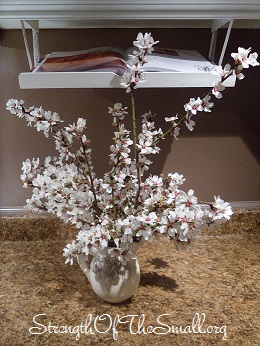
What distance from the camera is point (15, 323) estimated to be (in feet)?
3.21

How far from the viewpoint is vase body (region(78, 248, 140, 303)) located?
1008 mm

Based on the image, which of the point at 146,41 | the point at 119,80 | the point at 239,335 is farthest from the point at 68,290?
the point at 146,41

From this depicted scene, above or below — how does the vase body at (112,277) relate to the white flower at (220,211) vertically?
below

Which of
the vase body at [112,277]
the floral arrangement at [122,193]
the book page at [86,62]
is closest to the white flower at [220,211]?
the floral arrangement at [122,193]

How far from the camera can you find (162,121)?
4.31 ft

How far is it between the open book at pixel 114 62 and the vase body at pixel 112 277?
47 cm

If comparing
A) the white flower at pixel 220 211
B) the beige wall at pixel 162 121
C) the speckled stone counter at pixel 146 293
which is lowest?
the speckled stone counter at pixel 146 293

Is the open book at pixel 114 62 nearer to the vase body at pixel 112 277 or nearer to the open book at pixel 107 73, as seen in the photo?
the open book at pixel 107 73

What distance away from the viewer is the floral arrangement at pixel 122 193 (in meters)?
0.89

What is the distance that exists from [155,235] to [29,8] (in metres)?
0.64

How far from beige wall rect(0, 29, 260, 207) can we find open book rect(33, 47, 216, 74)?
0.15 meters

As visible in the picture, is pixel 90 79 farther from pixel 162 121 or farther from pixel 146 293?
pixel 146 293

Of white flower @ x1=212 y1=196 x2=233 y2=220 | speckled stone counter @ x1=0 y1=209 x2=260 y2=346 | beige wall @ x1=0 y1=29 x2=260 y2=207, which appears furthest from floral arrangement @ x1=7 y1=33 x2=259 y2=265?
beige wall @ x1=0 y1=29 x2=260 y2=207

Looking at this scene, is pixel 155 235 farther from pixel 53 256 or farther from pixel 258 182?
pixel 258 182
